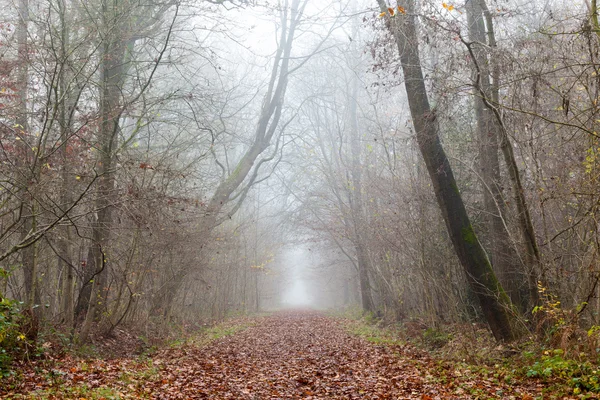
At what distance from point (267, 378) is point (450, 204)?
449 cm

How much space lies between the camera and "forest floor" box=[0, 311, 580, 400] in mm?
5746

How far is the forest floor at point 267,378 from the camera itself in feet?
18.9

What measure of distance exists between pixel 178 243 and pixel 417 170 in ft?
21.1

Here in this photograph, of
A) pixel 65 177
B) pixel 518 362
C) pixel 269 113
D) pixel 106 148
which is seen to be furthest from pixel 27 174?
pixel 269 113

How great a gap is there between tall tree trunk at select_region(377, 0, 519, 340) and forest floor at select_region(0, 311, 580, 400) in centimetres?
Result: 136

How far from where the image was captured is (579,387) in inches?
204

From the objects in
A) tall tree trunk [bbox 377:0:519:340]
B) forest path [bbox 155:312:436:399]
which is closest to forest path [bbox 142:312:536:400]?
forest path [bbox 155:312:436:399]

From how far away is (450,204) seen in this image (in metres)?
8.55

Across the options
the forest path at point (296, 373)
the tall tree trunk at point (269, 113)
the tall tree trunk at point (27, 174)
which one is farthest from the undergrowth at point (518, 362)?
the tall tree trunk at point (269, 113)

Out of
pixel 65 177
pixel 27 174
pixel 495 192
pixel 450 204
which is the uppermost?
pixel 65 177

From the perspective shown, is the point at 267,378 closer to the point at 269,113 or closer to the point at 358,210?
the point at 358,210

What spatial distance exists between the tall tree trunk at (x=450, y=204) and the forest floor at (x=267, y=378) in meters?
1.36

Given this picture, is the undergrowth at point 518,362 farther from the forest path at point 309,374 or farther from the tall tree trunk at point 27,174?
the tall tree trunk at point 27,174

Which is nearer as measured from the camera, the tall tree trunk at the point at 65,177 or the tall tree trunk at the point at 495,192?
the tall tree trunk at the point at 65,177
